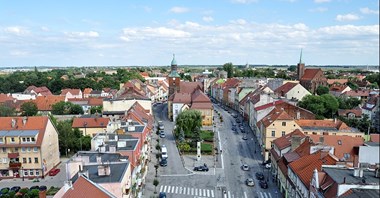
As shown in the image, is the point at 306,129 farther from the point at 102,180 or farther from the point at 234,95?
the point at 234,95

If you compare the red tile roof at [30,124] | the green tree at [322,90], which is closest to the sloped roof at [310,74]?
the green tree at [322,90]

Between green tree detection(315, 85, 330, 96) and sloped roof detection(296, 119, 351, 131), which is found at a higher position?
green tree detection(315, 85, 330, 96)

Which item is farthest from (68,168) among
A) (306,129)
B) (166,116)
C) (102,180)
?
A: (166,116)

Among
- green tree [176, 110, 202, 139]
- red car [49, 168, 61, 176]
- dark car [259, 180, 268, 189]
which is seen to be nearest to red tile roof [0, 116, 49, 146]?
red car [49, 168, 61, 176]

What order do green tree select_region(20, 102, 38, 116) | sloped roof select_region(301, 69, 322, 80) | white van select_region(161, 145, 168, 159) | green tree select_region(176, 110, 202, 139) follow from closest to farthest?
white van select_region(161, 145, 168, 159)
green tree select_region(176, 110, 202, 139)
green tree select_region(20, 102, 38, 116)
sloped roof select_region(301, 69, 322, 80)

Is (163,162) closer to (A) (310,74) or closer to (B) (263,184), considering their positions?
(B) (263,184)

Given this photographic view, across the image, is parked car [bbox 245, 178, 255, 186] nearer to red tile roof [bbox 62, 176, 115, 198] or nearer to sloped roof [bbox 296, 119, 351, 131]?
sloped roof [bbox 296, 119, 351, 131]

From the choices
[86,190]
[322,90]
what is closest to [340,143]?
[86,190]
